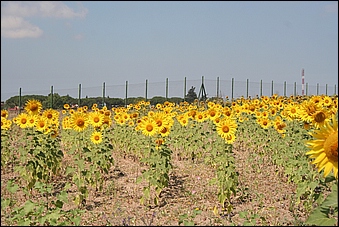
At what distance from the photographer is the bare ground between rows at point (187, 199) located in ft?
15.9

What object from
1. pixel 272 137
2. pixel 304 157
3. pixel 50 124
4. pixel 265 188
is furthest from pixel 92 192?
pixel 272 137

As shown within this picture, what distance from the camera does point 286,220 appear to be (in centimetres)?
475

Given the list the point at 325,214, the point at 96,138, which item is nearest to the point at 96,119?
the point at 96,138

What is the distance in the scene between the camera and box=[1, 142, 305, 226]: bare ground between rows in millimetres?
4832

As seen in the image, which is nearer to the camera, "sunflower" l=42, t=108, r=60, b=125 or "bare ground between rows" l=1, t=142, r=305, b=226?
"bare ground between rows" l=1, t=142, r=305, b=226

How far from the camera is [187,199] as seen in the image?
569 cm

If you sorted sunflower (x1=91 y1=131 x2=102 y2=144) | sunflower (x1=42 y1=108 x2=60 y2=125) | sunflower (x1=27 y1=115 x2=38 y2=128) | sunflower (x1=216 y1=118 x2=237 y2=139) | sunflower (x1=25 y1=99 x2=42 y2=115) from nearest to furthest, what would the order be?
sunflower (x1=216 y1=118 x2=237 y2=139)
sunflower (x1=27 y1=115 x2=38 y2=128)
sunflower (x1=25 y1=99 x2=42 y2=115)
sunflower (x1=91 y1=131 x2=102 y2=144)
sunflower (x1=42 y1=108 x2=60 y2=125)

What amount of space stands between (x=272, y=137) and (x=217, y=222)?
460 centimetres

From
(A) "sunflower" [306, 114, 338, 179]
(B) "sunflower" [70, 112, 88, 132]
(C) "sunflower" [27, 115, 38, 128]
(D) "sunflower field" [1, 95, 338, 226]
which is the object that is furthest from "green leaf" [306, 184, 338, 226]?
(C) "sunflower" [27, 115, 38, 128]

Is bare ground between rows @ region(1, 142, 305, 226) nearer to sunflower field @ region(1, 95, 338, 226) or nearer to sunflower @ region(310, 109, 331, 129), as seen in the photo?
sunflower field @ region(1, 95, 338, 226)

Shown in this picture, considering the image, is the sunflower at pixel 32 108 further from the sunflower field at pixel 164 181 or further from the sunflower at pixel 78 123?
the sunflower at pixel 78 123

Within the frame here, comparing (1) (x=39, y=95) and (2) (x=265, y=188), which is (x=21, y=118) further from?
(1) (x=39, y=95)

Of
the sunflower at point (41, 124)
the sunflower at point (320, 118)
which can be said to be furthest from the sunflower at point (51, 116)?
the sunflower at point (320, 118)

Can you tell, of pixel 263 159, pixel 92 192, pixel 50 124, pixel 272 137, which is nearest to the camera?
pixel 92 192
